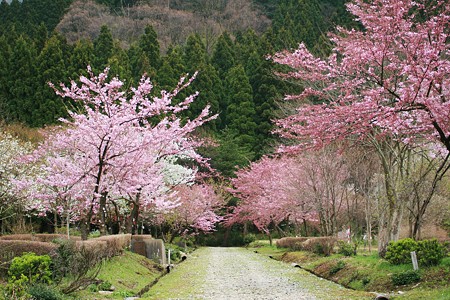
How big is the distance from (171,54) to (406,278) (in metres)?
42.9

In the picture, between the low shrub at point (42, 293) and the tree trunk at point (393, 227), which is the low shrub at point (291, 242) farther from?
the low shrub at point (42, 293)

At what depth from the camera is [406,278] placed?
1037 centimetres

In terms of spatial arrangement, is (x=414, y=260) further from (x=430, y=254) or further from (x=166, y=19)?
(x=166, y=19)

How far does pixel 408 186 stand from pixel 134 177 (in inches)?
316

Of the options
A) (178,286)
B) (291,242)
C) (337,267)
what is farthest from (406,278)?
(291,242)

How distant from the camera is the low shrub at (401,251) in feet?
36.8

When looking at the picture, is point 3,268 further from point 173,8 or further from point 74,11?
point 173,8

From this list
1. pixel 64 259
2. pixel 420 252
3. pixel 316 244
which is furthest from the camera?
pixel 316 244

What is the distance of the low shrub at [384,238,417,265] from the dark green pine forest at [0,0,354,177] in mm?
21672

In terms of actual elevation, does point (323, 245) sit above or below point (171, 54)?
below

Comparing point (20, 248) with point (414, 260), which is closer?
point (20, 248)

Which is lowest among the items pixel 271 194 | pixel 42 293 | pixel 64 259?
pixel 42 293

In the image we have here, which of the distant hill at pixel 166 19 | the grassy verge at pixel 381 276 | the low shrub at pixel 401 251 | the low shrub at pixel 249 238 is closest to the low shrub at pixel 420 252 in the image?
the low shrub at pixel 401 251

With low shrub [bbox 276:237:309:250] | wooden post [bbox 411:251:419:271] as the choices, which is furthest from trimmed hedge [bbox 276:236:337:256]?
wooden post [bbox 411:251:419:271]
